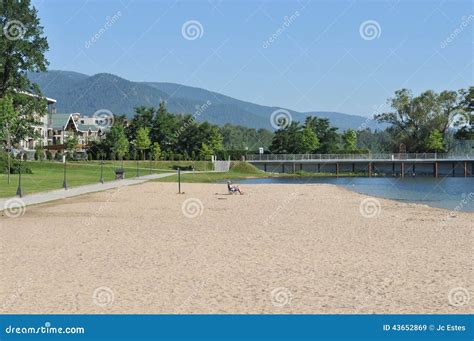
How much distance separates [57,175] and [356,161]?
50.6 meters

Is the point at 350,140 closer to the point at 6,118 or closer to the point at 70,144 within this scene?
the point at 70,144

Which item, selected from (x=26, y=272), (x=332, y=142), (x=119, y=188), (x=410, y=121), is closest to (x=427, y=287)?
(x=26, y=272)

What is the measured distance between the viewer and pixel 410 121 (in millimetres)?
107625

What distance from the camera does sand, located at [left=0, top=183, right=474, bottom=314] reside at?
26.6 ft

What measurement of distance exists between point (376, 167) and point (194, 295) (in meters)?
98.2

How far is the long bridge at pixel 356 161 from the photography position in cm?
8731

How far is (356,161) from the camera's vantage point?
87.2 metres

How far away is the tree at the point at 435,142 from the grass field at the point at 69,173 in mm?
41171

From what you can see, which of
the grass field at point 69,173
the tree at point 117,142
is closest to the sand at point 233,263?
the grass field at point 69,173

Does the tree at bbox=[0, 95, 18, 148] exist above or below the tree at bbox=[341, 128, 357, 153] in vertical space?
below

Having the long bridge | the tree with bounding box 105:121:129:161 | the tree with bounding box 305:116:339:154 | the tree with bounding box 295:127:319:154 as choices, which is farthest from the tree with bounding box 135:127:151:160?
the tree with bounding box 305:116:339:154

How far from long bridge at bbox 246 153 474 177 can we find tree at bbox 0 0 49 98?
4370 cm

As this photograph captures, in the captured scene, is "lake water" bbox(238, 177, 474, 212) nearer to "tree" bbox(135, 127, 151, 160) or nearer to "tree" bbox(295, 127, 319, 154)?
"tree" bbox(135, 127, 151, 160)

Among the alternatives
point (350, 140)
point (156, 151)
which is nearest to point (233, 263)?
point (156, 151)
